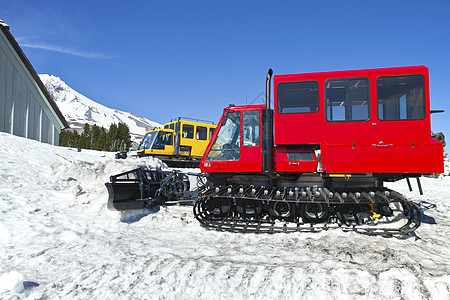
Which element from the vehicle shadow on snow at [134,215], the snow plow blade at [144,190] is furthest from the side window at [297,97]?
the vehicle shadow on snow at [134,215]

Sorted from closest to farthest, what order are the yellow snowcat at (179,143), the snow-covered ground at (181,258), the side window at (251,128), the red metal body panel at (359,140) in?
1. the snow-covered ground at (181,258)
2. the red metal body panel at (359,140)
3. the side window at (251,128)
4. the yellow snowcat at (179,143)

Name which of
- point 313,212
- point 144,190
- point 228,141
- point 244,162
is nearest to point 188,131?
point 144,190

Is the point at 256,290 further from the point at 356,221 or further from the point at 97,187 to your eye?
the point at 97,187

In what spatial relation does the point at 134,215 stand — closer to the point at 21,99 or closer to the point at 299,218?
the point at 299,218

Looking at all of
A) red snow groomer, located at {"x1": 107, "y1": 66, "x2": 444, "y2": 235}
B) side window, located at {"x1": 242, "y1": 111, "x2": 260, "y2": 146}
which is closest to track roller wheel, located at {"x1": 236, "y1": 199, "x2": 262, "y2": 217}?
red snow groomer, located at {"x1": 107, "y1": 66, "x2": 444, "y2": 235}

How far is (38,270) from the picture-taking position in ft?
12.2

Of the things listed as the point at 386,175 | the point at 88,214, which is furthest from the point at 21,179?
the point at 386,175

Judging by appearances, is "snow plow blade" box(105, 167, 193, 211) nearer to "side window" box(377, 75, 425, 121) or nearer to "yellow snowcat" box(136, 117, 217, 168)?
"side window" box(377, 75, 425, 121)

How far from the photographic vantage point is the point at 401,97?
5898mm

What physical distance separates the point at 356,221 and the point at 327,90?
2897 mm

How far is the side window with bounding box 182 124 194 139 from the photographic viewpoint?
20188mm

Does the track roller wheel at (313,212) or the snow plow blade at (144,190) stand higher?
the snow plow blade at (144,190)

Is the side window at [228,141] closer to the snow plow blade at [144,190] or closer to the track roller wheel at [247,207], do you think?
the track roller wheel at [247,207]

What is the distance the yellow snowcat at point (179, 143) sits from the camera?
787 inches
